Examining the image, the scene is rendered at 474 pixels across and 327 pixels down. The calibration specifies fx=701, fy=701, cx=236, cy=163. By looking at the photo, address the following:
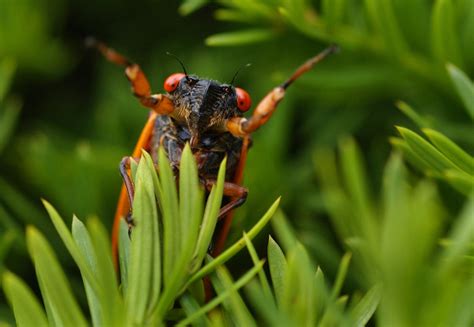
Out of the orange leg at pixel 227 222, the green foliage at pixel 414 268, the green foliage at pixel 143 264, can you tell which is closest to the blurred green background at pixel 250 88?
the orange leg at pixel 227 222

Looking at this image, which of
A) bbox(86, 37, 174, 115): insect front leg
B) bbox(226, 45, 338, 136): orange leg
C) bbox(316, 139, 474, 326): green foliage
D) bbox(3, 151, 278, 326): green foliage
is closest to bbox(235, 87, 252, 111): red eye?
bbox(226, 45, 338, 136): orange leg

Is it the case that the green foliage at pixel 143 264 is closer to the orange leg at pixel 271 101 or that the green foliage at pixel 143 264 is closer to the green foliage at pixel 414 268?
the green foliage at pixel 414 268

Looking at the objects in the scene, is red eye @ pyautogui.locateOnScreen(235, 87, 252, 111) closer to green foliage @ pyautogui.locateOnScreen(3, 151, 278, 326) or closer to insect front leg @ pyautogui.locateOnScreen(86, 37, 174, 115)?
insect front leg @ pyautogui.locateOnScreen(86, 37, 174, 115)

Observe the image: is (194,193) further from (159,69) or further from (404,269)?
(159,69)

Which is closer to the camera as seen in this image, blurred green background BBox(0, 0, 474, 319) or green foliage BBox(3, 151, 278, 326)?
green foliage BBox(3, 151, 278, 326)

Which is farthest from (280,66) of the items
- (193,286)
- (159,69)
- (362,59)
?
(193,286)
